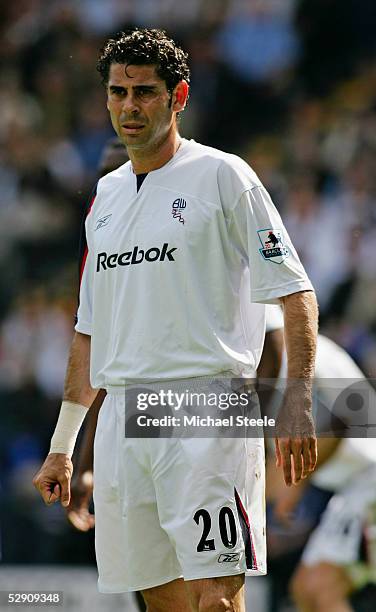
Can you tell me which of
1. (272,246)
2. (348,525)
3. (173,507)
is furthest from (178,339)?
(348,525)

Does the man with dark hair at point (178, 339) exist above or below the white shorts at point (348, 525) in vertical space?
above

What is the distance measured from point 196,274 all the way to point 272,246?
0.92ft

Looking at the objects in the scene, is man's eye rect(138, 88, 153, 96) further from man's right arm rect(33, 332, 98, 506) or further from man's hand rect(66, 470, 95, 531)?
man's hand rect(66, 470, 95, 531)

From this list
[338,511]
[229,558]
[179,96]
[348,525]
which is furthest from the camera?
[338,511]

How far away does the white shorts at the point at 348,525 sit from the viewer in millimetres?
6566

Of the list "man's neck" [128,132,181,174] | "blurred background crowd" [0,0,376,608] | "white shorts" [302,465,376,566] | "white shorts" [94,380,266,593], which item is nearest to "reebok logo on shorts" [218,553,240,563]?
"white shorts" [94,380,266,593]

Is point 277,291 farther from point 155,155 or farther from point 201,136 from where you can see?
point 201,136

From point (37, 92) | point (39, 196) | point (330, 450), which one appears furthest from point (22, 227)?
point (330, 450)

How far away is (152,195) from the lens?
14.4 ft

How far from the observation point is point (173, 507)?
410 cm

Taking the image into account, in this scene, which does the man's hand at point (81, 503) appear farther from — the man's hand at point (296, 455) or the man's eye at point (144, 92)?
the man's eye at point (144, 92)

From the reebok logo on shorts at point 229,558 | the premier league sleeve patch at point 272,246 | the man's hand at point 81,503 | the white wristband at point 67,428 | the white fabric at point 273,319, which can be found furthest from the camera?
the white fabric at point 273,319

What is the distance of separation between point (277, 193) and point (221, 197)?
5.76m

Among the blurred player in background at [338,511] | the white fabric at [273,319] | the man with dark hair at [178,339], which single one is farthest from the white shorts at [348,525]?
the man with dark hair at [178,339]
